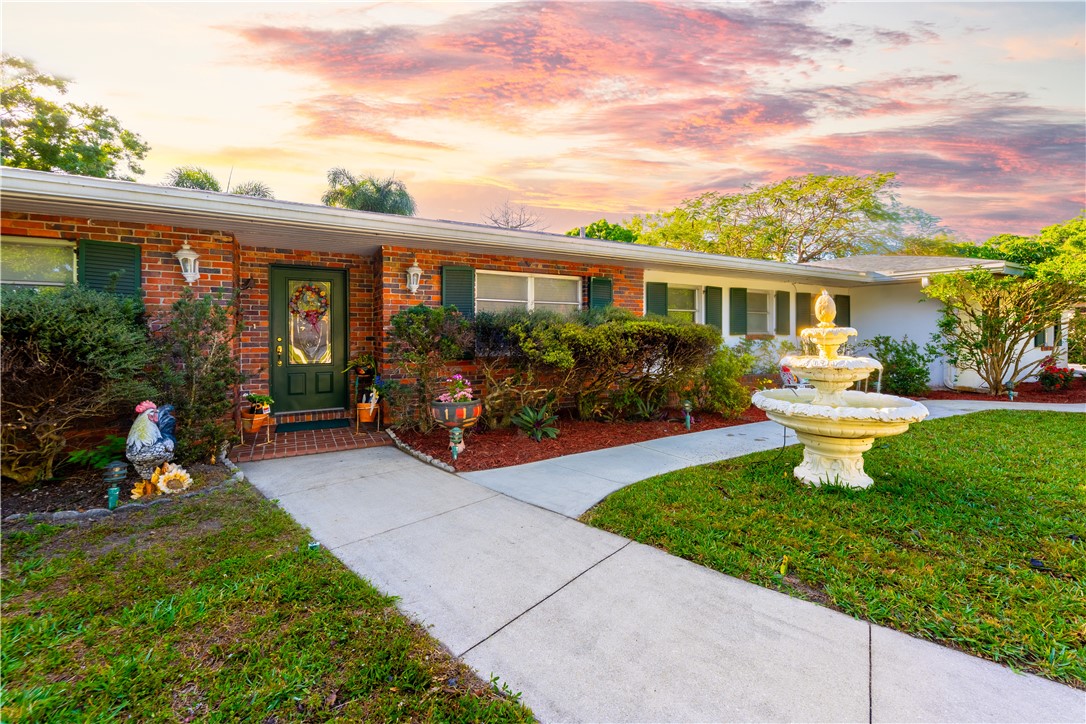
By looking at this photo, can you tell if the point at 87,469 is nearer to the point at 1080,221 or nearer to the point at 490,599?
the point at 490,599

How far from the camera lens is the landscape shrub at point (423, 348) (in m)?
5.59

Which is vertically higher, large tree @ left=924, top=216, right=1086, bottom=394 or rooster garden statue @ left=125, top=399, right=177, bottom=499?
large tree @ left=924, top=216, right=1086, bottom=394

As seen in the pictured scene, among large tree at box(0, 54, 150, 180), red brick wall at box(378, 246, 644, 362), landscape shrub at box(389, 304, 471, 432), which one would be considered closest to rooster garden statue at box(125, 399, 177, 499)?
landscape shrub at box(389, 304, 471, 432)

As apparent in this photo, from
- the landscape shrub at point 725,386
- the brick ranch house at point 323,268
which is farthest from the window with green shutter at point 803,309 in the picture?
the landscape shrub at point 725,386

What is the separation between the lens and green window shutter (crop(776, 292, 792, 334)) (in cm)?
1070

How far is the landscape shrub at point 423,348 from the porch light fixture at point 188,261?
2.15 meters

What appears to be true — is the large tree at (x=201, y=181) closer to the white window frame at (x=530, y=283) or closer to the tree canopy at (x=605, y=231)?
the tree canopy at (x=605, y=231)

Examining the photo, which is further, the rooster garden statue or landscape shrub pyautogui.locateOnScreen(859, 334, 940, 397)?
landscape shrub pyautogui.locateOnScreen(859, 334, 940, 397)

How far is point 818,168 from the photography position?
20609 mm

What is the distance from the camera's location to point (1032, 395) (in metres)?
9.70

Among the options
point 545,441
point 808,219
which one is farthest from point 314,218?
point 808,219

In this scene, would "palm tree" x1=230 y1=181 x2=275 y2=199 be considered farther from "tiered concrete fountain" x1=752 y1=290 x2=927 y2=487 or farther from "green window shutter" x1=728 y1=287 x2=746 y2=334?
"tiered concrete fountain" x1=752 y1=290 x2=927 y2=487

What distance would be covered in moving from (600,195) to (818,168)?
47.6 ft

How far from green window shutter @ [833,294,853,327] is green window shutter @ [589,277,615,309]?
7.22m
